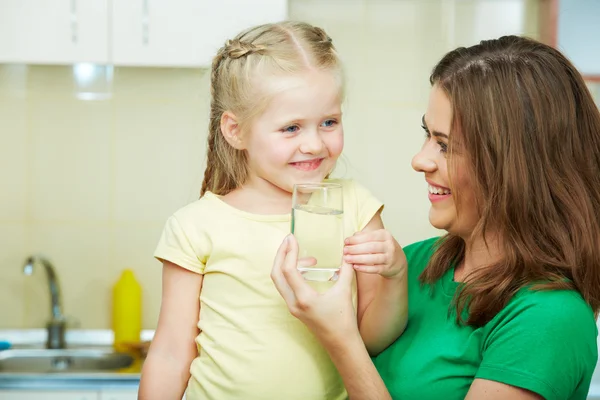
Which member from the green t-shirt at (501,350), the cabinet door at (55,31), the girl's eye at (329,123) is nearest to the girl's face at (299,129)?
the girl's eye at (329,123)

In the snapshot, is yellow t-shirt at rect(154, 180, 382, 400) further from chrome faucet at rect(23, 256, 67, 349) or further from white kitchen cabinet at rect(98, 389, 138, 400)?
chrome faucet at rect(23, 256, 67, 349)

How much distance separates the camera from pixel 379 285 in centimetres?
146

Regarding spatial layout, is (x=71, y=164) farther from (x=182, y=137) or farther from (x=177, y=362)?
(x=177, y=362)

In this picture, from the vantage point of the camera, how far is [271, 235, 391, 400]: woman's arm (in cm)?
131

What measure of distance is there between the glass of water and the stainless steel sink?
1.86 meters

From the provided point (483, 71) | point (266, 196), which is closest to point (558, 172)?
point (483, 71)

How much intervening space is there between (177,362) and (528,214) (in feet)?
2.33

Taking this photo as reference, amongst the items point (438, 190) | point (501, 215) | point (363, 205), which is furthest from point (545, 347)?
point (363, 205)

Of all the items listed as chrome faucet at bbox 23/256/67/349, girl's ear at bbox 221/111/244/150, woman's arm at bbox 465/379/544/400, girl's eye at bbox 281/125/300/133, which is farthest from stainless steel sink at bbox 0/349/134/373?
woman's arm at bbox 465/379/544/400

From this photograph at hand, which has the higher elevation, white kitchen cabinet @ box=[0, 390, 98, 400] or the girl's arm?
the girl's arm

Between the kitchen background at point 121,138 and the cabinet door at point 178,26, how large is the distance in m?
0.39

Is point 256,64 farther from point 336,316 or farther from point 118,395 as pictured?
point 118,395

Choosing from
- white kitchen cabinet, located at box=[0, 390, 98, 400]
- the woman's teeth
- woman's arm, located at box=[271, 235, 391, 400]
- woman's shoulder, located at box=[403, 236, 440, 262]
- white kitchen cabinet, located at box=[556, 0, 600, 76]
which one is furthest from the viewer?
white kitchen cabinet, located at box=[556, 0, 600, 76]

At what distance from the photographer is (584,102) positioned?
135 centimetres
